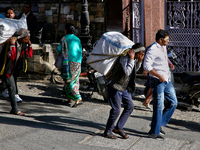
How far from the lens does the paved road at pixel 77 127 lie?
197 inches

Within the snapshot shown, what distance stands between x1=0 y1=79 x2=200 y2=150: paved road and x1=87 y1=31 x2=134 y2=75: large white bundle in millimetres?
1133

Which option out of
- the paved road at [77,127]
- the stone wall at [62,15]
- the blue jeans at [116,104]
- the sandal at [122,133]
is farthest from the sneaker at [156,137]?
the stone wall at [62,15]

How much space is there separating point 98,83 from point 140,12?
3976 mm

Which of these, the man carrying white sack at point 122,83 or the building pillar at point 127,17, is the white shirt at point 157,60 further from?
the building pillar at point 127,17

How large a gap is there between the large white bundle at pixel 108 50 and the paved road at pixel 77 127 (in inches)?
44.6

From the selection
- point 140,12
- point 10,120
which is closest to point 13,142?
point 10,120

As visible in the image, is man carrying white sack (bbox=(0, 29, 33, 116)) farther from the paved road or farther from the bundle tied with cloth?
the paved road

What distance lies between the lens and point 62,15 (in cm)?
1331

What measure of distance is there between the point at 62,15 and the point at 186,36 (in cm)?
511

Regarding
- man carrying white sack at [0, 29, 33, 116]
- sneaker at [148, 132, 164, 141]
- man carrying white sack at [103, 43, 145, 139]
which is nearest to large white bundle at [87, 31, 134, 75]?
man carrying white sack at [103, 43, 145, 139]

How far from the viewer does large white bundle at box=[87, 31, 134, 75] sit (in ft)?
16.3

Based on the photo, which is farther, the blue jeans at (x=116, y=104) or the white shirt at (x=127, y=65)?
the blue jeans at (x=116, y=104)

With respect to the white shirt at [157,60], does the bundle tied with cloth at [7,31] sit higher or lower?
higher

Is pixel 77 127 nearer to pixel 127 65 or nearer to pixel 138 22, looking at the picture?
pixel 127 65
